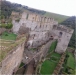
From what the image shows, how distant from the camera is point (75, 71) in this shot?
30.3 meters

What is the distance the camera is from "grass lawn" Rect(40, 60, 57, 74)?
1044 inches

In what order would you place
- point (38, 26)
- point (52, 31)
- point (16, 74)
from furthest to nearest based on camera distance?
point (52, 31)
point (38, 26)
point (16, 74)

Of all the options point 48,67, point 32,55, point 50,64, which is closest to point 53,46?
point 50,64

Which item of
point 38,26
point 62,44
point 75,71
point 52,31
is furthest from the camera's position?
point 52,31

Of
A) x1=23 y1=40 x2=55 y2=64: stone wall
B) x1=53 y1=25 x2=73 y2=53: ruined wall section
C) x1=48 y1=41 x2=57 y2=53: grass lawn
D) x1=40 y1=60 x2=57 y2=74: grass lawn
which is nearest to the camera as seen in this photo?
x1=40 y1=60 x2=57 y2=74: grass lawn

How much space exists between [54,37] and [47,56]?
883cm

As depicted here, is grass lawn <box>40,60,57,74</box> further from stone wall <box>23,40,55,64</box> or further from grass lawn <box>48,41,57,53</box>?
grass lawn <box>48,41,57,53</box>

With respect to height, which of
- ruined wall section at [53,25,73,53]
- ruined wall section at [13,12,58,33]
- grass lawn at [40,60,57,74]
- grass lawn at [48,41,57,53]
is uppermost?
ruined wall section at [13,12,58,33]

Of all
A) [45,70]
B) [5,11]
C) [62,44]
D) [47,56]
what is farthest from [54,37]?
[5,11]

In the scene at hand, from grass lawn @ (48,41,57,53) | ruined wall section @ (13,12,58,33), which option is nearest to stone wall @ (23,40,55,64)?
ruined wall section @ (13,12,58,33)

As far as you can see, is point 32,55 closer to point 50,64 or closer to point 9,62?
point 50,64

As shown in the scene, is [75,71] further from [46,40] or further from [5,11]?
[5,11]

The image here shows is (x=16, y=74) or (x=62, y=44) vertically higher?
(x=62, y=44)

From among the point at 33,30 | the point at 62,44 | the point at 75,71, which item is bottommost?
the point at 75,71
